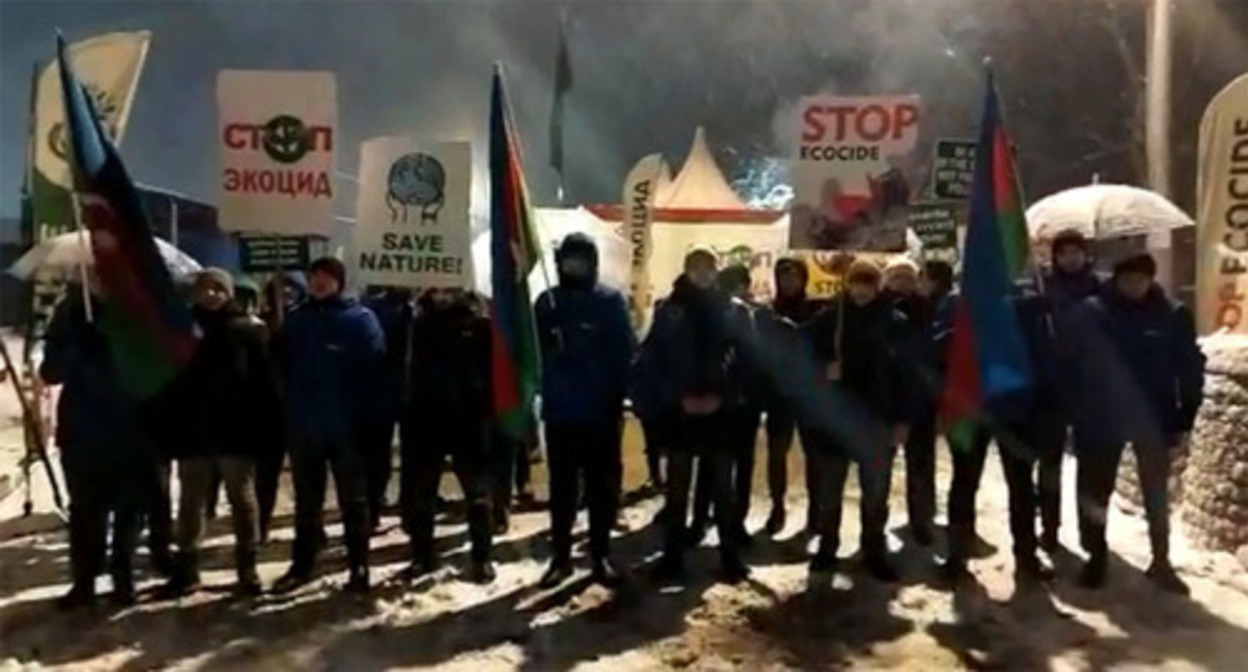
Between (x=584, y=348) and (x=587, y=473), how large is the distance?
61cm

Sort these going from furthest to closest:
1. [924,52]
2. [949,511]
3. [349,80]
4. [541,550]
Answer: [924,52]
[349,80]
[541,550]
[949,511]

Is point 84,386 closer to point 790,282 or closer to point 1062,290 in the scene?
point 790,282

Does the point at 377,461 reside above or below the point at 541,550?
above

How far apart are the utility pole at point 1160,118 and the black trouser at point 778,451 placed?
4.43 m

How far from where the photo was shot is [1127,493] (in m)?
9.52

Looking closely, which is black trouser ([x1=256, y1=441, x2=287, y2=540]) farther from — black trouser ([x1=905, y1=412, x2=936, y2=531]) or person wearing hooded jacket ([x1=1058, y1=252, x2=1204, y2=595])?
person wearing hooded jacket ([x1=1058, y1=252, x2=1204, y2=595])

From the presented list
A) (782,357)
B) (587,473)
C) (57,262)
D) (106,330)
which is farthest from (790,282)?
Result: (57,262)

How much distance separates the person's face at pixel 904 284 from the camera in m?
7.81

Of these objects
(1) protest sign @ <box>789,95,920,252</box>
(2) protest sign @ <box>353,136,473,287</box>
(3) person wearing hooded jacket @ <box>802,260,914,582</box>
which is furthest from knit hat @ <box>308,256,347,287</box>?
(1) protest sign @ <box>789,95,920,252</box>

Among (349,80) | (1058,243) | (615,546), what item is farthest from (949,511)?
(349,80)

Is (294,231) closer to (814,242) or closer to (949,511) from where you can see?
(814,242)

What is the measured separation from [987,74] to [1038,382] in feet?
4.83

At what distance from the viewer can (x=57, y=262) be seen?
802 cm

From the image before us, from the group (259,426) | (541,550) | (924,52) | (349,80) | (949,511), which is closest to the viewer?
(259,426)
